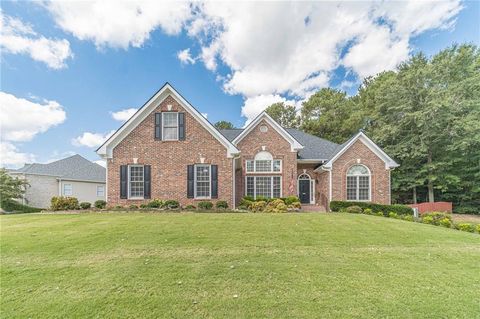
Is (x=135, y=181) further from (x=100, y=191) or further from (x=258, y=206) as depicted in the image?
(x=100, y=191)

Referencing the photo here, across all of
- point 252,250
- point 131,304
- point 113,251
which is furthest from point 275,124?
point 131,304

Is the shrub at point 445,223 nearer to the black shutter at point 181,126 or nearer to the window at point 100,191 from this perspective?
the black shutter at point 181,126

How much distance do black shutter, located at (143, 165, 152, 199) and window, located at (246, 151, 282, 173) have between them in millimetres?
6939

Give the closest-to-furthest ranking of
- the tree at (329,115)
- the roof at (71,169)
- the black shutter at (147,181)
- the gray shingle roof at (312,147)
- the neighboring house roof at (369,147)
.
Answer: the black shutter at (147,181) → the neighboring house roof at (369,147) → the gray shingle roof at (312,147) → the roof at (71,169) → the tree at (329,115)

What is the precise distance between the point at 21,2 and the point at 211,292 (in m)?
15.3

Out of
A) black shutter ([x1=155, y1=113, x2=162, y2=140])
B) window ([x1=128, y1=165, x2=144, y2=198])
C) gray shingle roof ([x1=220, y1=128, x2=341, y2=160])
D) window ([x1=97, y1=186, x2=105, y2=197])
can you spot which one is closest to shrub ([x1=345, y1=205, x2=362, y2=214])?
gray shingle roof ([x1=220, y1=128, x2=341, y2=160])

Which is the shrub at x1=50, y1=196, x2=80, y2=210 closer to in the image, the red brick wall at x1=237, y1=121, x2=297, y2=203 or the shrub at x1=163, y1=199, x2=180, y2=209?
the shrub at x1=163, y1=199, x2=180, y2=209

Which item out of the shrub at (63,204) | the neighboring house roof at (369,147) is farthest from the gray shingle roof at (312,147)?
the shrub at (63,204)

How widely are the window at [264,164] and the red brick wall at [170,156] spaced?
2.95 m

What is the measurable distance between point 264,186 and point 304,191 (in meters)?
4.07

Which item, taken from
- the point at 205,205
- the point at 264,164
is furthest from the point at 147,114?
the point at 264,164

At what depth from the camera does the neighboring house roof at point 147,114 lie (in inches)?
574

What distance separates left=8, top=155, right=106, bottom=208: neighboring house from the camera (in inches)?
923

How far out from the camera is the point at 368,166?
16781 millimetres
